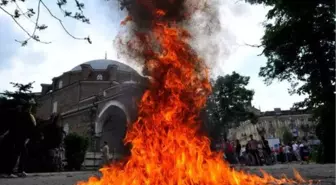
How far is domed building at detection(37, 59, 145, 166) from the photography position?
118 ft

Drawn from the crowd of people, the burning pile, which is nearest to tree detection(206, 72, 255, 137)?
the crowd of people

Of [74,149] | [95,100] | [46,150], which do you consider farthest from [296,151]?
[95,100]

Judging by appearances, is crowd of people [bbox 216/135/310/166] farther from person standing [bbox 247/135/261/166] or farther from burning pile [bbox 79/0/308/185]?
burning pile [bbox 79/0/308/185]

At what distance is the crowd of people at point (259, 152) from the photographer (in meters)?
18.7

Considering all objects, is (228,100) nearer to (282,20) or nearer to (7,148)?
(282,20)

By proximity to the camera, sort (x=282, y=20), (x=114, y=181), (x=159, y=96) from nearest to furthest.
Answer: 1. (x=114, y=181)
2. (x=159, y=96)
3. (x=282, y=20)

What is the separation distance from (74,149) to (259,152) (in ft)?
39.7

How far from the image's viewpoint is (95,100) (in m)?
39.4

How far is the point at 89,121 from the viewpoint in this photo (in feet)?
127

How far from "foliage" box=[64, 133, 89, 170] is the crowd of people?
366 inches

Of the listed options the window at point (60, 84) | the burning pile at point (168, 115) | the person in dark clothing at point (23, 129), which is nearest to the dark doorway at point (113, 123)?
the window at point (60, 84)

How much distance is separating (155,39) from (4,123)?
13.4 metres

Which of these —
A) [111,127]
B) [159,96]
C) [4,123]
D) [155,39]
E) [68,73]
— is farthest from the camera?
[68,73]

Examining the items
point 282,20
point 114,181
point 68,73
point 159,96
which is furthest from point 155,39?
point 68,73
